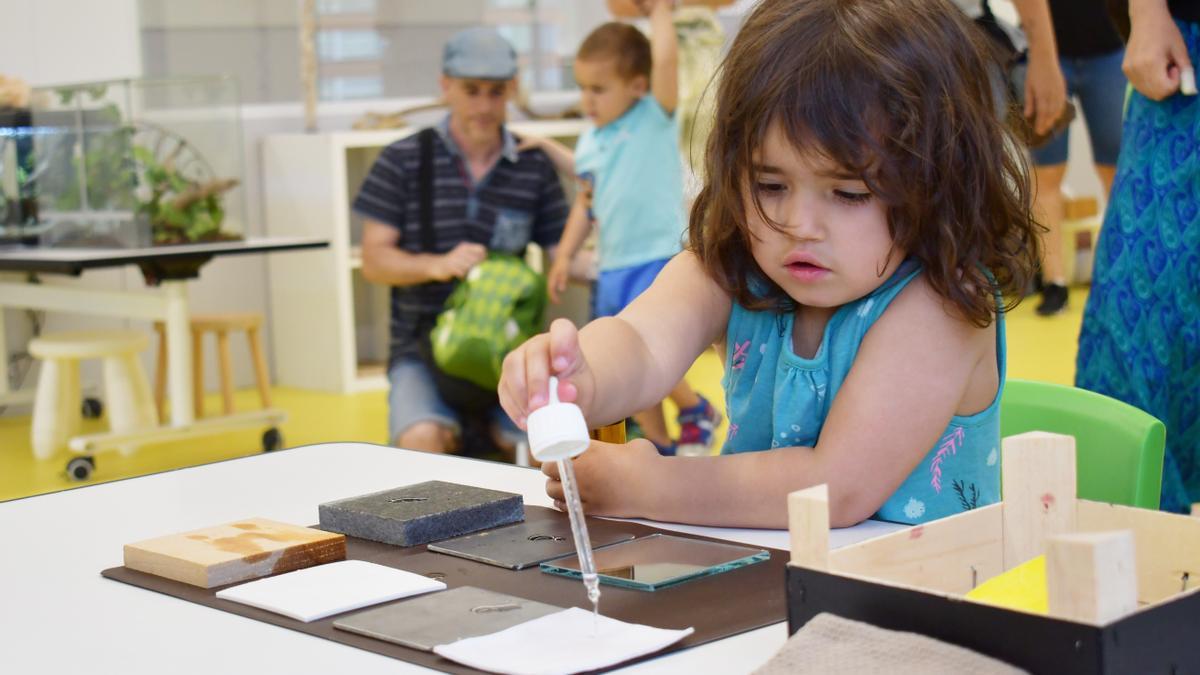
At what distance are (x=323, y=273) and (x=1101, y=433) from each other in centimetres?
401

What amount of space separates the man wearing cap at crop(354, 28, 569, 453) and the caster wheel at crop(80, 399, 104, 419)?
6.57 ft

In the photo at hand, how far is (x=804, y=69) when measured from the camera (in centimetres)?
121

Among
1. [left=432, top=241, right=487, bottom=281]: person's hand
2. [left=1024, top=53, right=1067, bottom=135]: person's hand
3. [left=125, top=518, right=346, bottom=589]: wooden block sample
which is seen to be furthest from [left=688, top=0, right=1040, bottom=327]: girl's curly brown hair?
[left=432, top=241, right=487, bottom=281]: person's hand

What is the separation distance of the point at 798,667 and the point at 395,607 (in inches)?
11.5

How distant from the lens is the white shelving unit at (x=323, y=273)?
5066mm

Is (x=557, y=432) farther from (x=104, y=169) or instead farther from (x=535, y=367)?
(x=104, y=169)

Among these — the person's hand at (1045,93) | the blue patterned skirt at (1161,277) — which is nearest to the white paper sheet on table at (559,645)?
the blue patterned skirt at (1161,277)

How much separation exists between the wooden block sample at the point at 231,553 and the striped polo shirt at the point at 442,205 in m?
2.04

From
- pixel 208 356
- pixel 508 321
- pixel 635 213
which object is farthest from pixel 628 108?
pixel 208 356

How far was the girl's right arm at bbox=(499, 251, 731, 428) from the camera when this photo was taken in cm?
103

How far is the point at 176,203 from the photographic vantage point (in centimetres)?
440

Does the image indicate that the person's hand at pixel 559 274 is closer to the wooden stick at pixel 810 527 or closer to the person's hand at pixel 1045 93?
the person's hand at pixel 1045 93

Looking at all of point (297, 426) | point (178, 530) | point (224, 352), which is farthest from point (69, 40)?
point (178, 530)

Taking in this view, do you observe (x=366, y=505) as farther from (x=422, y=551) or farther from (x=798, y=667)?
(x=798, y=667)
